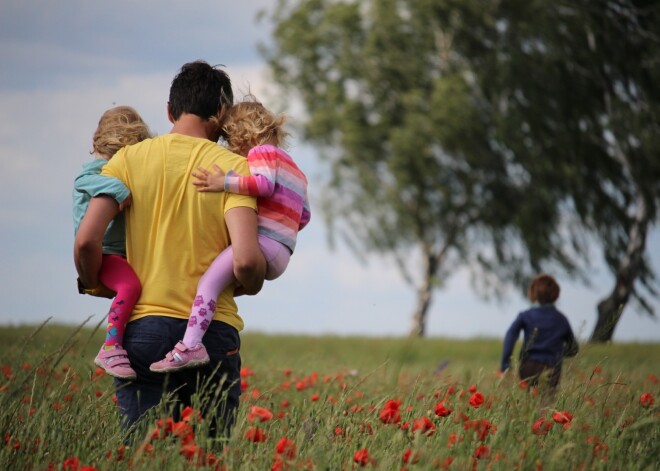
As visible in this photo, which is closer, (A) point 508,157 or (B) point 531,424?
(B) point 531,424

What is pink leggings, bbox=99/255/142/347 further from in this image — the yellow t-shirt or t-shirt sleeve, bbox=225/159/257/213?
t-shirt sleeve, bbox=225/159/257/213

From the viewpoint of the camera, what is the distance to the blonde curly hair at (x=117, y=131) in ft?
13.2

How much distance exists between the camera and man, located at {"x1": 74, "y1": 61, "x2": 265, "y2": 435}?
356 cm

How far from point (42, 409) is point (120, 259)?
2.34 feet

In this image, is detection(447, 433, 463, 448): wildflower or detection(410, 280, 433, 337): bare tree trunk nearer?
detection(447, 433, 463, 448): wildflower

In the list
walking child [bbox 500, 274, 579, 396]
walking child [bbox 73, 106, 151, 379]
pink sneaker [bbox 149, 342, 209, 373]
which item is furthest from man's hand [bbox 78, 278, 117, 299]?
walking child [bbox 500, 274, 579, 396]

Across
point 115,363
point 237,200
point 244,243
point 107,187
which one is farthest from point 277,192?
point 115,363

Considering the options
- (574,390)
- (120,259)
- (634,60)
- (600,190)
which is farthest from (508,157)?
(120,259)

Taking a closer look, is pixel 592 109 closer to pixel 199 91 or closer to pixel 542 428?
pixel 542 428

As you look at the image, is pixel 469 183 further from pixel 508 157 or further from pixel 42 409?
pixel 42 409

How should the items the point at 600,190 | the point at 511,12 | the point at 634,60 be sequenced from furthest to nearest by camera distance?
1. the point at 511,12
2. the point at 600,190
3. the point at 634,60

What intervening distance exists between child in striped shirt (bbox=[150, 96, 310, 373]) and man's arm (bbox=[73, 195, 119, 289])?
1.30 feet

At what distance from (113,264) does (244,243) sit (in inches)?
24.5

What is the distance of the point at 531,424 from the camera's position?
407 cm
